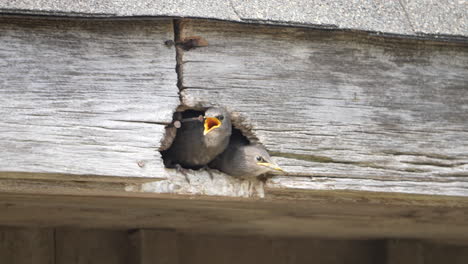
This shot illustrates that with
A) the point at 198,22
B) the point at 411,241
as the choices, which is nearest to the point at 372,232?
the point at 411,241

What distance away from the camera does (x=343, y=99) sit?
2336 mm

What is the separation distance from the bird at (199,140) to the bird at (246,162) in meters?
0.04

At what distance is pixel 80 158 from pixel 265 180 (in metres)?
0.56

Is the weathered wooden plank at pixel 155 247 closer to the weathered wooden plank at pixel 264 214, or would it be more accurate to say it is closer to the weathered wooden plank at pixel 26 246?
the weathered wooden plank at pixel 264 214

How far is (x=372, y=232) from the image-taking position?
10.8ft

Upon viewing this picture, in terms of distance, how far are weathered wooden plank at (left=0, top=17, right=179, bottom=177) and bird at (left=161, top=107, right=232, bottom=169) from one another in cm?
14

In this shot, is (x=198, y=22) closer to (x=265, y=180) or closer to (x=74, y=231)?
(x=265, y=180)

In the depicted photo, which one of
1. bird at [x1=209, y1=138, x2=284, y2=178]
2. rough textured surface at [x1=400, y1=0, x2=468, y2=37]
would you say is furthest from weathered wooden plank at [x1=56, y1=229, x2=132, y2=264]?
rough textured surface at [x1=400, y1=0, x2=468, y2=37]

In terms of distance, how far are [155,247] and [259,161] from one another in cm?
102

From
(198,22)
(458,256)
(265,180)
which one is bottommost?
(458,256)

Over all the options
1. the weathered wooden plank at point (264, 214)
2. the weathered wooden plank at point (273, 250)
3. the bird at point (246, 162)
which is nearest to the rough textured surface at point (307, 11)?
the bird at point (246, 162)

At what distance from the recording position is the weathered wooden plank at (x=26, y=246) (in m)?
2.99

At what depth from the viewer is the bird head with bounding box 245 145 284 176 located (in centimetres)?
222

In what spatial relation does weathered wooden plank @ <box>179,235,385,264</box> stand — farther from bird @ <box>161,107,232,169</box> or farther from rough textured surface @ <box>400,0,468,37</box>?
rough textured surface @ <box>400,0,468,37</box>
